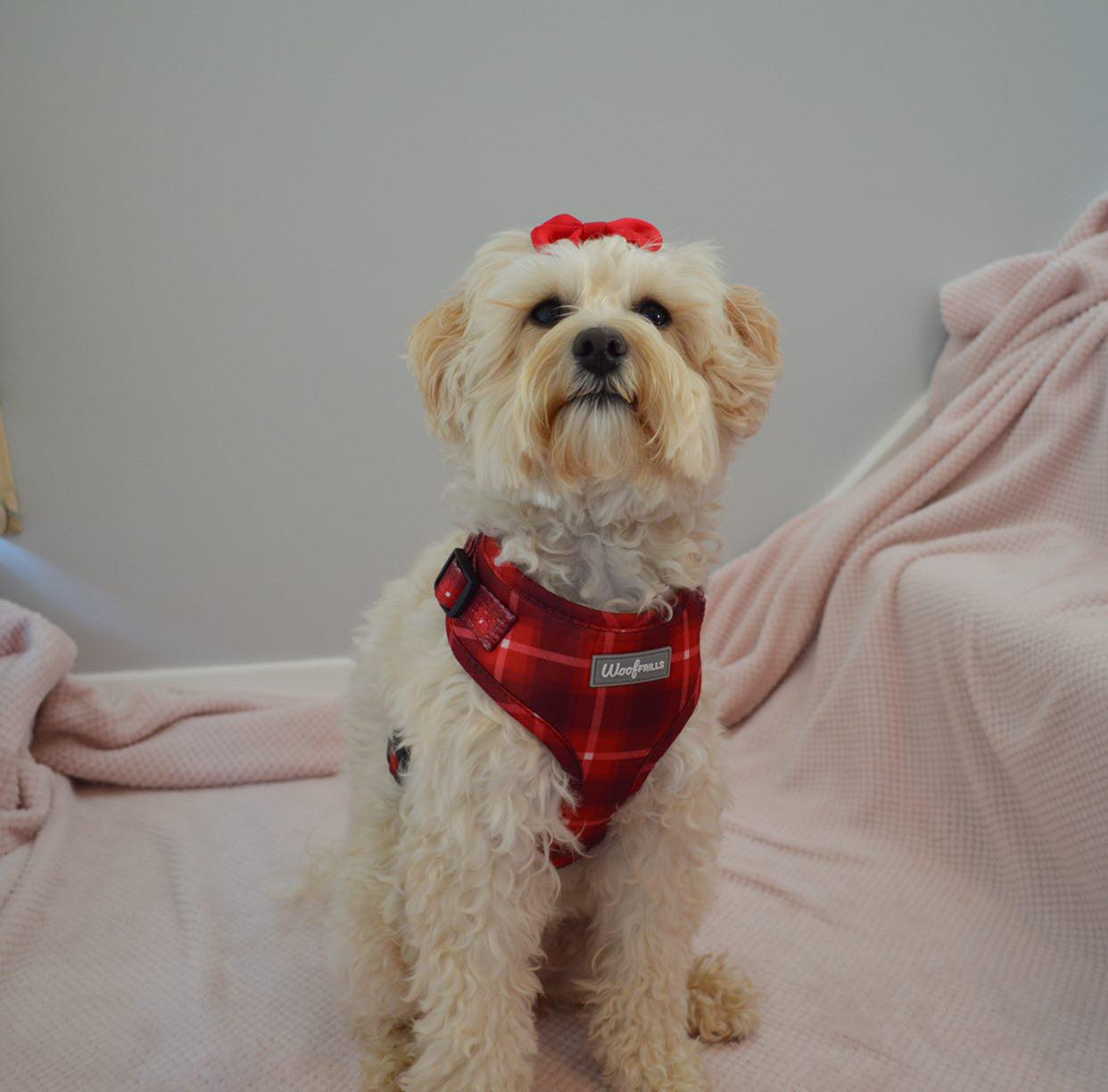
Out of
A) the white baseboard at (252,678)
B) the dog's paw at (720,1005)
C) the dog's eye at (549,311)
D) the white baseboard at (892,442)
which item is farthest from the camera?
the white baseboard at (892,442)

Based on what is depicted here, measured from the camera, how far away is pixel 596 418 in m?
1.09

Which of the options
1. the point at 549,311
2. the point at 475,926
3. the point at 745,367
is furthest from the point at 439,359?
the point at 475,926

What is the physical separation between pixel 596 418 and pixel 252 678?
1.79 m

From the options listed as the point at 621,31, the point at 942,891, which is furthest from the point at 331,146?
the point at 942,891

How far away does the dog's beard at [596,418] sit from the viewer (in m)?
1.09

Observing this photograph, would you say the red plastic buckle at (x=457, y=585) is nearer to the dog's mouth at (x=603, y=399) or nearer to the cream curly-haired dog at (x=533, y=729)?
the cream curly-haired dog at (x=533, y=729)

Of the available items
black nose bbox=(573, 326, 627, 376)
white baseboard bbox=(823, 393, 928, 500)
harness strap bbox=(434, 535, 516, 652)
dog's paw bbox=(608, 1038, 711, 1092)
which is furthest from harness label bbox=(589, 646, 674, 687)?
white baseboard bbox=(823, 393, 928, 500)

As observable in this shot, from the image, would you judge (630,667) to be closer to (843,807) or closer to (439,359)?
(439,359)

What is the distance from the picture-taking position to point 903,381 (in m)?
2.64

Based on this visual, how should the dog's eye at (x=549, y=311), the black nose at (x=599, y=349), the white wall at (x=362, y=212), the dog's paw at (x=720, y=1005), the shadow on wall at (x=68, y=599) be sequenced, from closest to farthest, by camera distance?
the black nose at (x=599, y=349)
the dog's eye at (x=549, y=311)
the dog's paw at (x=720, y=1005)
the white wall at (x=362, y=212)
the shadow on wall at (x=68, y=599)

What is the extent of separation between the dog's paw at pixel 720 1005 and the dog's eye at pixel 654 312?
0.99 meters

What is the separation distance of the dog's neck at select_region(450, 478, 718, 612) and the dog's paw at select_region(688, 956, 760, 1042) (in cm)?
66

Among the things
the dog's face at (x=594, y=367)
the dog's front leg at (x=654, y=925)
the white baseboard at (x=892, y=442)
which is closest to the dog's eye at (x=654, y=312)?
the dog's face at (x=594, y=367)

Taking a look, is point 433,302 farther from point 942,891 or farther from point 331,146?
point 942,891
